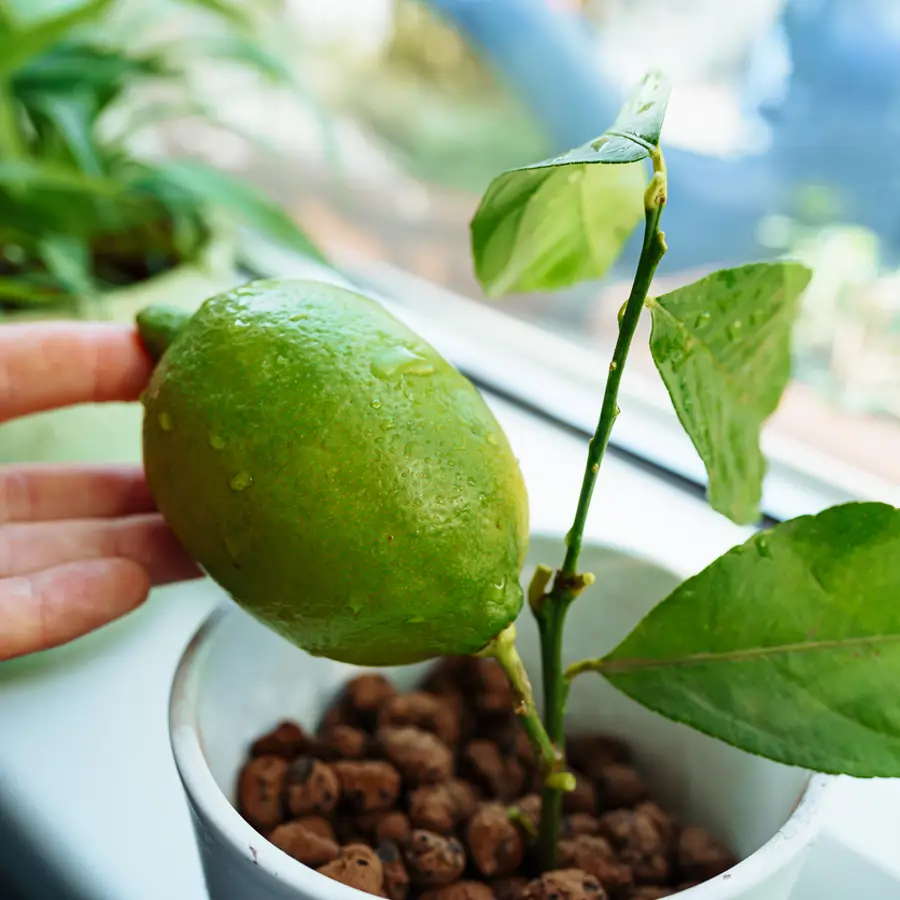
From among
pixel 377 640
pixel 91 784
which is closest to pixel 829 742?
pixel 377 640

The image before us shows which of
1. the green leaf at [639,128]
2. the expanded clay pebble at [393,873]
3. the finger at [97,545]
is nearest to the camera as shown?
the green leaf at [639,128]

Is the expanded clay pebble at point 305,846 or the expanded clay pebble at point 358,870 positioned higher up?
the expanded clay pebble at point 358,870

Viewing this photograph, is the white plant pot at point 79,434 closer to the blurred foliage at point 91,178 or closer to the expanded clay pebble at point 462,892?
the blurred foliage at point 91,178

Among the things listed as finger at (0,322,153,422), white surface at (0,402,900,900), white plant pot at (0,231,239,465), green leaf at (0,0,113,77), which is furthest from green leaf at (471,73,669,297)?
green leaf at (0,0,113,77)

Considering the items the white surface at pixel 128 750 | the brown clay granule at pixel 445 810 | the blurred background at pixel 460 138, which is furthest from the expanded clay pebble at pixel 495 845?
the blurred background at pixel 460 138

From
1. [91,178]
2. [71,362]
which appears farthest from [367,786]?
[91,178]

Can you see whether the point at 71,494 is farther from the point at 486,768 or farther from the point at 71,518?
the point at 486,768

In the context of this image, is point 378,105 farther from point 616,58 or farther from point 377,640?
point 377,640
